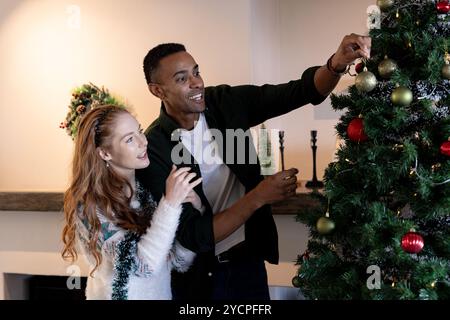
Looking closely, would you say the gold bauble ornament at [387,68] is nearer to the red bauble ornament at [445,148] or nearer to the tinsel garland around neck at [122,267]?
the red bauble ornament at [445,148]

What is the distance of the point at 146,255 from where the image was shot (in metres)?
1.27

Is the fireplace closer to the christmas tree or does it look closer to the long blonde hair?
the long blonde hair

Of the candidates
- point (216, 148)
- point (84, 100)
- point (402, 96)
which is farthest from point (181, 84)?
point (84, 100)

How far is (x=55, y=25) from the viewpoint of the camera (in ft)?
8.87

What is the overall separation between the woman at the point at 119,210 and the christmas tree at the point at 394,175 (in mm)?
391

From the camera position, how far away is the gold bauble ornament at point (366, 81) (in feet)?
3.24

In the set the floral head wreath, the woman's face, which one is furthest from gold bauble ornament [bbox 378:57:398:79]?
the floral head wreath

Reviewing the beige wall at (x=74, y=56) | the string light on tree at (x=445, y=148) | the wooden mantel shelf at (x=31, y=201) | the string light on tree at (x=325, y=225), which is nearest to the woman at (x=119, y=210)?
the string light on tree at (x=325, y=225)

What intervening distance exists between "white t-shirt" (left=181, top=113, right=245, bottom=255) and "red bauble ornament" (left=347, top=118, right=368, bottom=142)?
49 centimetres

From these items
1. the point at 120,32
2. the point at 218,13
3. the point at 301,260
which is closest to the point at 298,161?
the point at 218,13

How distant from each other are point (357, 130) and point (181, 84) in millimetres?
582

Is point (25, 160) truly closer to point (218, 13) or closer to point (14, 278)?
point (14, 278)

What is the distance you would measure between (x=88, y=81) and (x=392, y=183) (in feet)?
6.72
